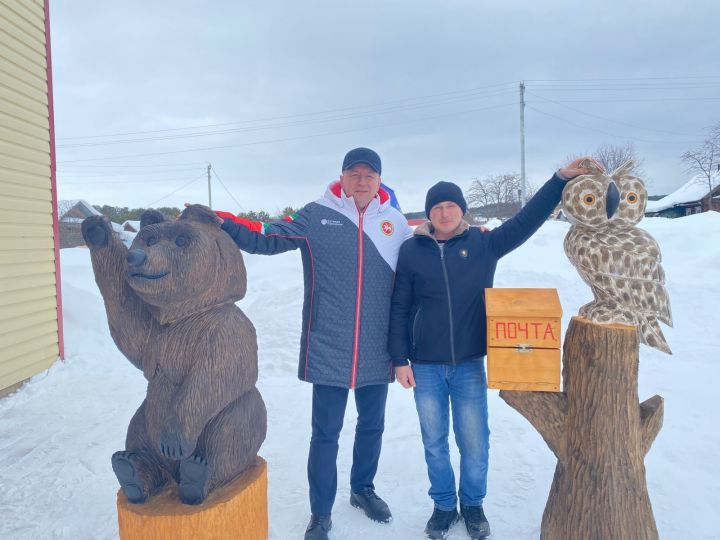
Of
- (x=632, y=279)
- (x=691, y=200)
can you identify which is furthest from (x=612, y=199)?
(x=691, y=200)

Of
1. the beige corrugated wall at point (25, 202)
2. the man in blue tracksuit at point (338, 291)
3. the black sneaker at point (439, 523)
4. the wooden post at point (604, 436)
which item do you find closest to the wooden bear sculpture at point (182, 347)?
the man in blue tracksuit at point (338, 291)

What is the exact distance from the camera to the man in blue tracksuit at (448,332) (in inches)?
95.2

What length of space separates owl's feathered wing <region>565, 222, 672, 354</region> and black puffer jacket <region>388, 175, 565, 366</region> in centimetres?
38

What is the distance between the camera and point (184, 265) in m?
2.14

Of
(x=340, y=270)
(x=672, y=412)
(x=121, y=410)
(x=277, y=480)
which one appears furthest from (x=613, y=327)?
(x=121, y=410)

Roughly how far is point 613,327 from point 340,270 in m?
1.24

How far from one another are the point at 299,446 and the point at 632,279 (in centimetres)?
257

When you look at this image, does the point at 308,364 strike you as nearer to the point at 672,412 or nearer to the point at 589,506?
the point at 589,506

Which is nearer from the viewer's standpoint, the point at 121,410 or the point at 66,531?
the point at 66,531

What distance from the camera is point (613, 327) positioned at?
1997mm

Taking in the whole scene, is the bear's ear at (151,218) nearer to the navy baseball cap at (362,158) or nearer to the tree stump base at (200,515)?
the navy baseball cap at (362,158)

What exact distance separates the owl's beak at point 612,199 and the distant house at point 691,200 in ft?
87.0

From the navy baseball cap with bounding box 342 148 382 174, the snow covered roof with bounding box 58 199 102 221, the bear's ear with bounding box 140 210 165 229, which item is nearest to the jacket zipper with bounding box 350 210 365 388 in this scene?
the navy baseball cap with bounding box 342 148 382 174

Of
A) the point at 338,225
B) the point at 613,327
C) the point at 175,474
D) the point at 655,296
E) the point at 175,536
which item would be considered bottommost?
the point at 175,536
